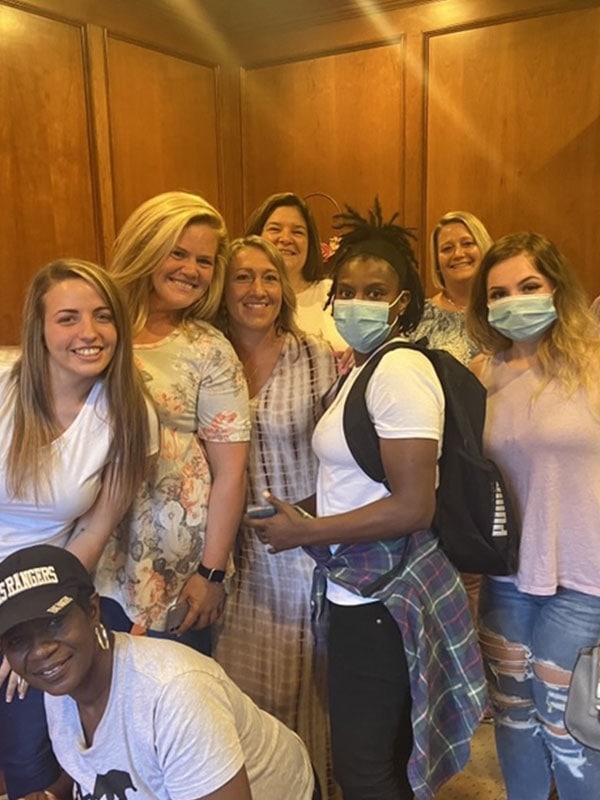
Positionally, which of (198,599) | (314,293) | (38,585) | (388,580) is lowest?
(198,599)

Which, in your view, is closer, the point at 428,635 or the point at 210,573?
the point at 428,635

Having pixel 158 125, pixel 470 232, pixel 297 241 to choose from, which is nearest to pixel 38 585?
pixel 297 241

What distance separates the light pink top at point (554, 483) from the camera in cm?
143

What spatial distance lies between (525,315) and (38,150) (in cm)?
211

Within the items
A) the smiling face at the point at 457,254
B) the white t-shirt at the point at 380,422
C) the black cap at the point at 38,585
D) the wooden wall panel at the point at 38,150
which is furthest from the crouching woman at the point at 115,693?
the wooden wall panel at the point at 38,150

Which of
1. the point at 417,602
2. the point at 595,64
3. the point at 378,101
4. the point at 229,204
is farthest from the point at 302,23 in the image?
the point at 417,602

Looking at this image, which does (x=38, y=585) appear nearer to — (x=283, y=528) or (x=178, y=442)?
(x=283, y=528)

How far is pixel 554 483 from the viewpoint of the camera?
4.77ft

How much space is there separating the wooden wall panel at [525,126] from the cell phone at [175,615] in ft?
7.32

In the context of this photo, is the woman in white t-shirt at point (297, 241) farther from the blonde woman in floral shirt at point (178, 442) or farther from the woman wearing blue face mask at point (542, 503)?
the woman wearing blue face mask at point (542, 503)

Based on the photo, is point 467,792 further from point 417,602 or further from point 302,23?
point 302,23

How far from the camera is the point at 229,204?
374cm

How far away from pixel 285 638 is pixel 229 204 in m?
2.51

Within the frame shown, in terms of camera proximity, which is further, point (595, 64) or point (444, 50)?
point (444, 50)
